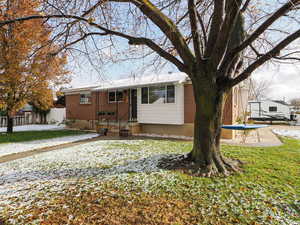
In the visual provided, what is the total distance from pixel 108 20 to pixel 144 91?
23.9 ft

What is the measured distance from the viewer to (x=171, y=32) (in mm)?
4188

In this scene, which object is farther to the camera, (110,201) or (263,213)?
(110,201)

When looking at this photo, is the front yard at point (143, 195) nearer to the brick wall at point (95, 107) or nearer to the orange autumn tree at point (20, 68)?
the orange autumn tree at point (20, 68)

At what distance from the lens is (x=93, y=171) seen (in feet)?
15.9

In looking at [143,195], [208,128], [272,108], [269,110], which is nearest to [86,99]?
[208,128]

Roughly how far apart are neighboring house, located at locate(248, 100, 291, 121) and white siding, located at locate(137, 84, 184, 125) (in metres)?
16.1

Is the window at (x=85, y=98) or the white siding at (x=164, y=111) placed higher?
the window at (x=85, y=98)

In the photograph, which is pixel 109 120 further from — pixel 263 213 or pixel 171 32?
pixel 263 213

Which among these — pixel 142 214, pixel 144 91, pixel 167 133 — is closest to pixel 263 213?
pixel 142 214

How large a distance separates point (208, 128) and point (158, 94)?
24.7ft

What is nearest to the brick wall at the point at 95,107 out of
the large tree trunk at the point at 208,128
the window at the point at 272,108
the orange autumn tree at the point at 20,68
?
the orange autumn tree at the point at 20,68

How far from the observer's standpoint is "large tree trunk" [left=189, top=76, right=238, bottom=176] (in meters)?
4.37

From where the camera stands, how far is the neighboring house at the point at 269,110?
74.3 ft

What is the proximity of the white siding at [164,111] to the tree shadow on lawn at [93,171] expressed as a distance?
5.73 metres
